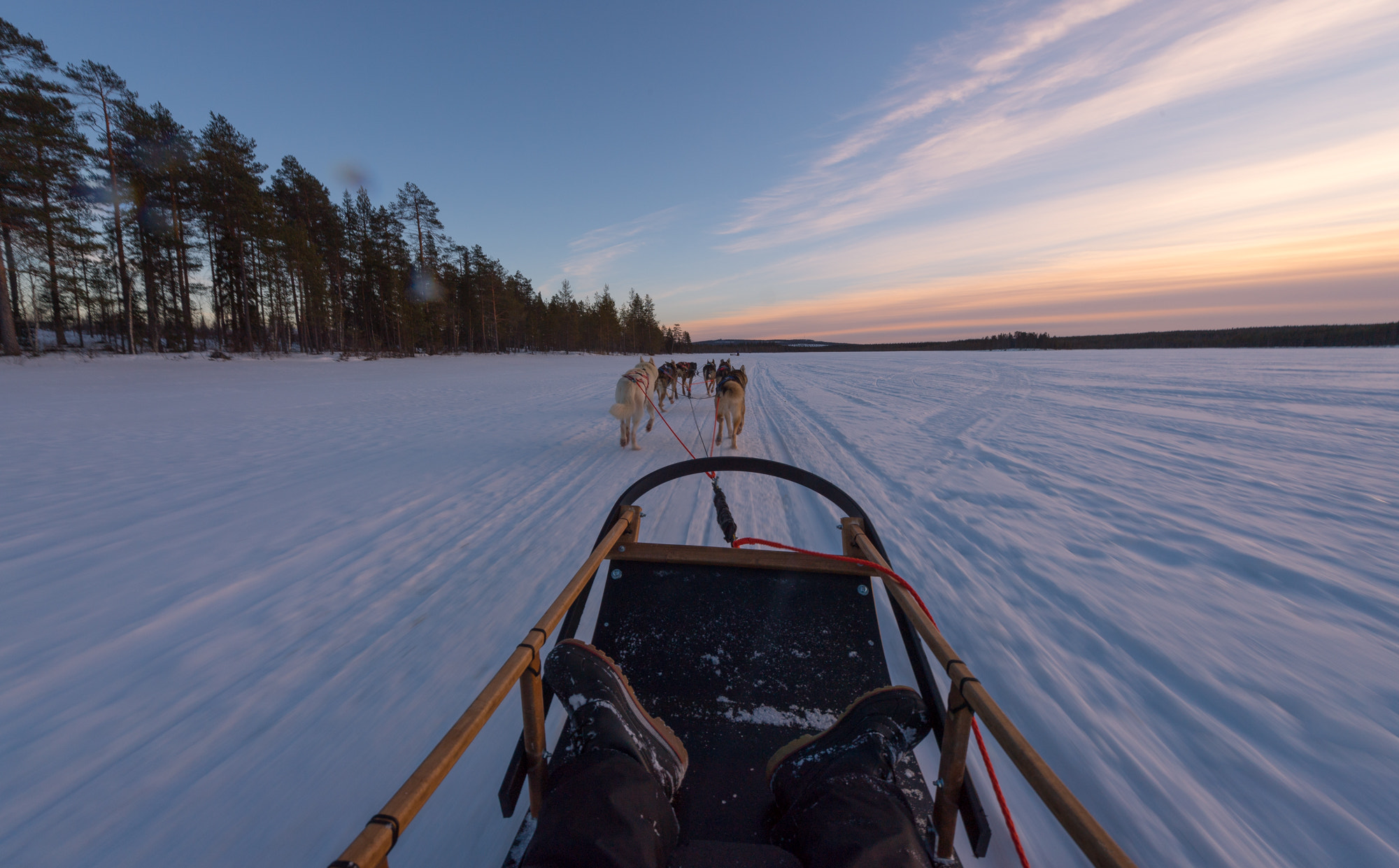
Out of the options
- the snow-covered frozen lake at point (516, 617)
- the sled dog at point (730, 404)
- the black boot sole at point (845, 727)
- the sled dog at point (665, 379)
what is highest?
the sled dog at point (665, 379)

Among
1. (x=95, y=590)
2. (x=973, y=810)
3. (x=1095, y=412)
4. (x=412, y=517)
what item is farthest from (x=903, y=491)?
(x=1095, y=412)

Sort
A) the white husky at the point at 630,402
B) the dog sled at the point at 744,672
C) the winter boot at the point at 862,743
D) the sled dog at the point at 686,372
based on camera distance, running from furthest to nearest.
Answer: the sled dog at the point at 686,372 → the white husky at the point at 630,402 → the winter boot at the point at 862,743 → the dog sled at the point at 744,672

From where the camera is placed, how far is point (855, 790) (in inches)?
49.4

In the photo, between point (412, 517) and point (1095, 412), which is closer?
point (412, 517)

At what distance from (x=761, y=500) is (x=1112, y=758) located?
299cm

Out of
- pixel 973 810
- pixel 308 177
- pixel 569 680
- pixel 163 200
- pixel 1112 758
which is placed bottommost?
pixel 1112 758

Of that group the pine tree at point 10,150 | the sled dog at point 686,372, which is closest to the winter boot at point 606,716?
the sled dog at point 686,372

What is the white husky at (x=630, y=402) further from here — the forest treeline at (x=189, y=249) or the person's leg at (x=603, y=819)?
the forest treeline at (x=189, y=249)

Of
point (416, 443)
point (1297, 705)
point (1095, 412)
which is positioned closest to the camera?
point (1297, 705)

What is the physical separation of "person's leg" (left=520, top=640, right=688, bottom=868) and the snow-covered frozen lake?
54 centimetres

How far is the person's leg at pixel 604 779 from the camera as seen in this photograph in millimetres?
1063

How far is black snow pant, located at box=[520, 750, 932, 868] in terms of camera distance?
1.06 meters

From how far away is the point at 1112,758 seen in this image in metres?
1.77

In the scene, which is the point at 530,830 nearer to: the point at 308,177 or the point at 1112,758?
the point at 1112,758
